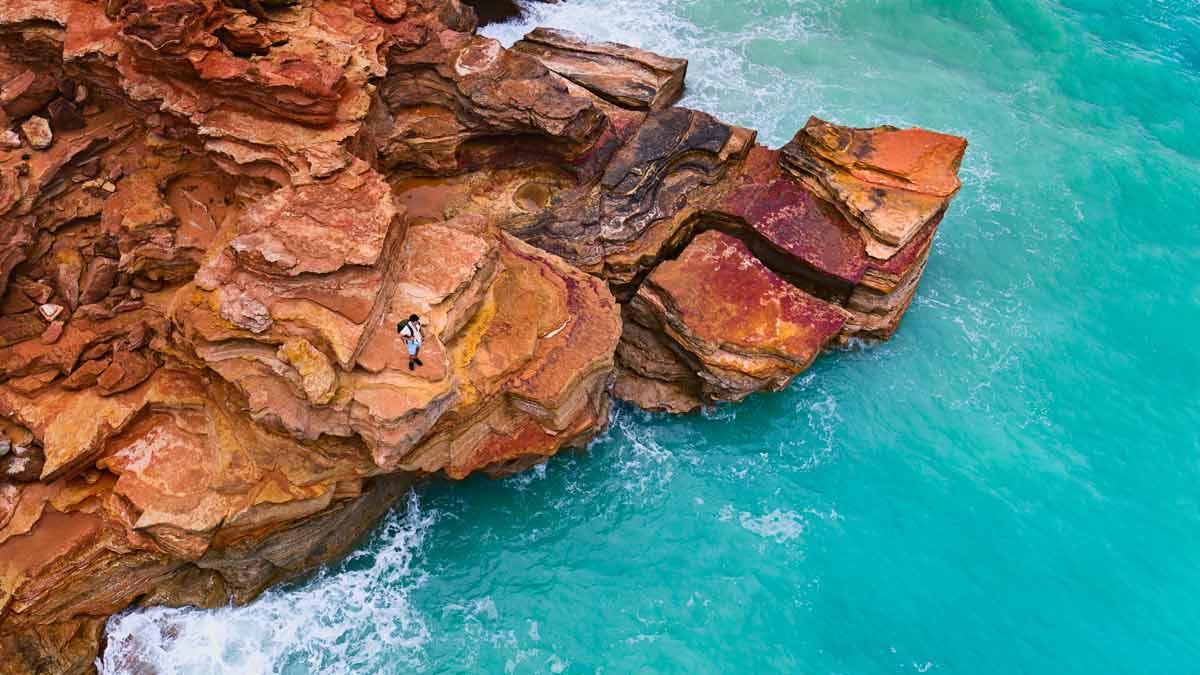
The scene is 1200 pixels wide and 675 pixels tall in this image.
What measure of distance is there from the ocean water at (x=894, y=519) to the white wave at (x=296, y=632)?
0.04 metres

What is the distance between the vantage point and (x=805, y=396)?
1936cm

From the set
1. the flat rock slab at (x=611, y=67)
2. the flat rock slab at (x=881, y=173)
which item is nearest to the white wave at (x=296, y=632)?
the flat rock slab at (x=881, y=173)

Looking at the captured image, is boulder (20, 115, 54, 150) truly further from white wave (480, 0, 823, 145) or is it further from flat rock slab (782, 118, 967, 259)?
flat rock slab (782, 118, 967, 259)

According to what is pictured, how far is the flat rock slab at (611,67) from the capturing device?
22.7 meters

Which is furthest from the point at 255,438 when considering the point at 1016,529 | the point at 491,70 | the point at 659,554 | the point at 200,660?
the point at 1016,529

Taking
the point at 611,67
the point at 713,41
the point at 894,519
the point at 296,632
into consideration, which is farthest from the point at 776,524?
the point at 713,41

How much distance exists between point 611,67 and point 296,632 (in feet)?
57.8

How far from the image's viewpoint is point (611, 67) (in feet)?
77.8

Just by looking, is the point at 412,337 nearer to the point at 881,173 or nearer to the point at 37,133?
the point at 37,133

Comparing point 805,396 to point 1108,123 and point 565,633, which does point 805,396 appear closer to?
point 565,633

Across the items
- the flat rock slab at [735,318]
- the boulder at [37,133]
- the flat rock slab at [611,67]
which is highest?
the boulder at [37,133]

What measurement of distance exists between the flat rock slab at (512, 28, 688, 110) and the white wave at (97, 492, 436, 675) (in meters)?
14.4

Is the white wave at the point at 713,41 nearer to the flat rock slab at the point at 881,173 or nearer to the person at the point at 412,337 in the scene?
the flat rock slab at the point at 881,173

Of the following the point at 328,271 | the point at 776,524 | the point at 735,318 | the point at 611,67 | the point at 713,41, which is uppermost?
the point at 328,271
